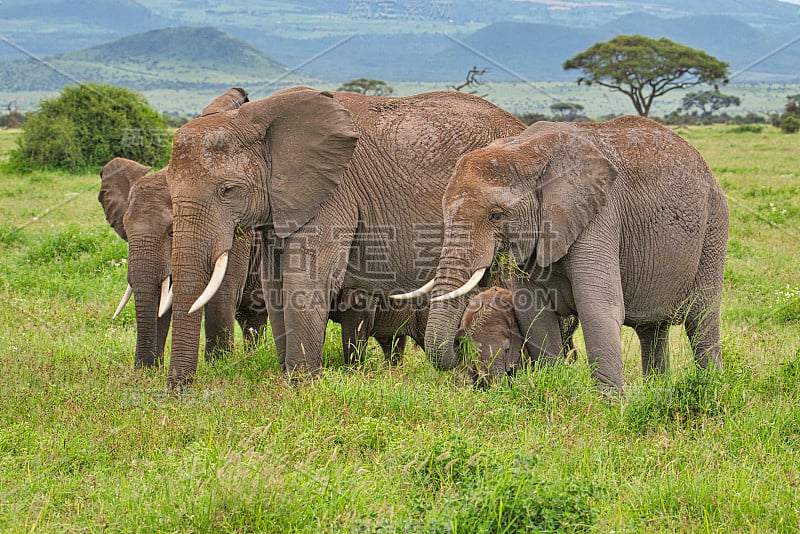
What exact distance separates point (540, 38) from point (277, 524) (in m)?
197

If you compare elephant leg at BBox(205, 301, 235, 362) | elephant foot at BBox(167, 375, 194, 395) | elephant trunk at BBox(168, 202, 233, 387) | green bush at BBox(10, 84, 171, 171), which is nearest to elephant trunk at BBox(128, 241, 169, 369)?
elephant leg at BBox(205, 301, 235, 362)

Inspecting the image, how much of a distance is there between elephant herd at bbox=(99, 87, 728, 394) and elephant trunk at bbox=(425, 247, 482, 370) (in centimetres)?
1

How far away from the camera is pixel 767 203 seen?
15.6m

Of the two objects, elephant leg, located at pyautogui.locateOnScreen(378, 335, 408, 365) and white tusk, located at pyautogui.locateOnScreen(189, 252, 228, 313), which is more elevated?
white tusk, located at pyautogui.locateOnScreen(189, 252, 228, 313)

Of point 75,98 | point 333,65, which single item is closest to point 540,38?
point 333,65

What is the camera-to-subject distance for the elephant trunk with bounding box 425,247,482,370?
5.35m

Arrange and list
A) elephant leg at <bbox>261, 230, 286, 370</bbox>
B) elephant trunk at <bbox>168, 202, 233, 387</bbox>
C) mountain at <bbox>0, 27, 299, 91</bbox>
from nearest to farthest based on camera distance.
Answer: elephant trunk at <bbox>168, 202, 233, 387</bbox> → elephant leg at <bbox>261, 230, 286, 370</bbox> → mountain at <bbox>0, 27, 299, 91</bbox>

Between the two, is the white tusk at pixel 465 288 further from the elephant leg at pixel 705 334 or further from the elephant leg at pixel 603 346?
the elephant leg at pixel 705 334

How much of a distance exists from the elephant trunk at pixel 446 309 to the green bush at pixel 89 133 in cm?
1853

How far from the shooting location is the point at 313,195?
6.04 meters

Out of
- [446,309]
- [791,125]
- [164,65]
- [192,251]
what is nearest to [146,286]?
[192,251]

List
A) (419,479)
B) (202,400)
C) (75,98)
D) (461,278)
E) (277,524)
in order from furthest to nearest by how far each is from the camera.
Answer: (75,98)
(202,400)
(461,278)
(419,479)
(277,524)

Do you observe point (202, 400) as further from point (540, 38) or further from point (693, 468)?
point (540, 38)

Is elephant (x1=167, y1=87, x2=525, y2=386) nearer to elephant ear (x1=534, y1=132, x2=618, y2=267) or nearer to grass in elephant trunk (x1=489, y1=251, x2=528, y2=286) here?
grass in elephant trunk (x1=489, y1=251, x2=528, y2=286)
